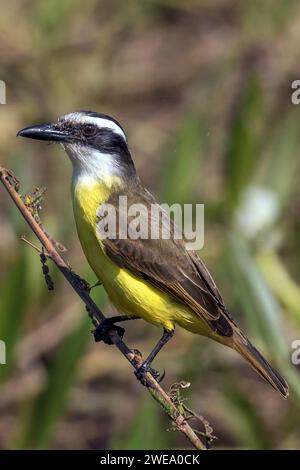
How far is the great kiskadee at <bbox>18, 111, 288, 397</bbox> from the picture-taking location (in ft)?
16.3

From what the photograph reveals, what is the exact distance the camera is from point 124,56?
1015 centimetres

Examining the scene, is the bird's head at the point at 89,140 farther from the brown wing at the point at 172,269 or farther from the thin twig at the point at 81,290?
the thin twig at the point at 81,290

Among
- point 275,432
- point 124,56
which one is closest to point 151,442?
point 275,432

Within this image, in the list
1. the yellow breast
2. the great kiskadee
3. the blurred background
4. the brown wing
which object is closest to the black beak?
the great kiskadee

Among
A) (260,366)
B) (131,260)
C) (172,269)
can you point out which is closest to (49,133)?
(131,260)

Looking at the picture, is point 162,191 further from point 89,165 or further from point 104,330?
point 104,330

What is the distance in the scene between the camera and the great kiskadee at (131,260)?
16.3 ft

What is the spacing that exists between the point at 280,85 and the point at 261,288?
3.69m

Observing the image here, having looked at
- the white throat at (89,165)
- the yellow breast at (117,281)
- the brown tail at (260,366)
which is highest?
the white throat at (89,165)

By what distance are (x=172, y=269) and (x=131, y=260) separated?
196 mm

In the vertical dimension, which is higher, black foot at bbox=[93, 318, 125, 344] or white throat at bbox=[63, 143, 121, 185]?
white throat at bbox=[63, 143, 121, 185]

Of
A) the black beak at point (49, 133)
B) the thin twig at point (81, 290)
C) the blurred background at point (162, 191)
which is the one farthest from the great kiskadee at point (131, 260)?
the blurred background at point (162, 191)

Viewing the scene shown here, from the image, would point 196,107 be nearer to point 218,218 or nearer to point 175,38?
point 218,218

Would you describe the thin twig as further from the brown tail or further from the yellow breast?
the brown tail
